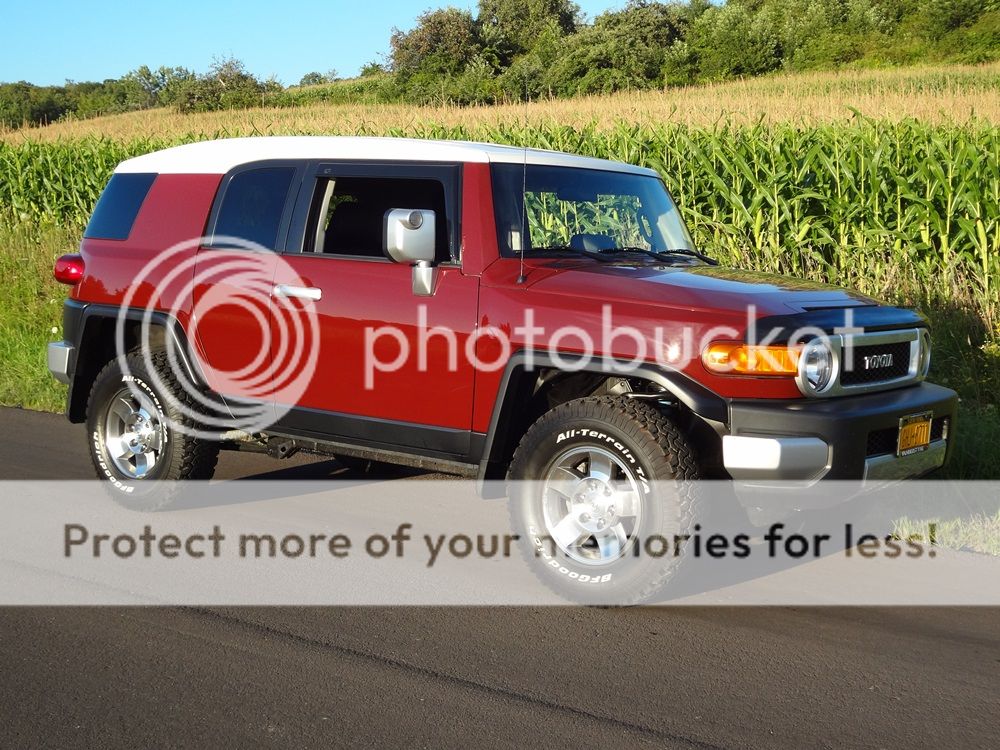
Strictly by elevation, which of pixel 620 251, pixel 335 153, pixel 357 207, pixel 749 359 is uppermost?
pixel 335 153

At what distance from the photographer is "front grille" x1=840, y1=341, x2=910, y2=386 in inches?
194

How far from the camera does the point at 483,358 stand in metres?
5.20

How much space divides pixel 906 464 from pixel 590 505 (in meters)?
1.40

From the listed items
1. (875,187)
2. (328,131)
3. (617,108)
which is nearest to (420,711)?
(875,187)

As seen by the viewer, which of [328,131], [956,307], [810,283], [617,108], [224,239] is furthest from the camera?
[328,131]

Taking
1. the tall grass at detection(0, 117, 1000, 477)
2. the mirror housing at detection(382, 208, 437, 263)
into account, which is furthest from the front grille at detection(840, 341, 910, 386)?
the tall grass at detection(0, 117, 1000, 477)

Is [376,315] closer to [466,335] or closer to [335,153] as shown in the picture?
[466,335]

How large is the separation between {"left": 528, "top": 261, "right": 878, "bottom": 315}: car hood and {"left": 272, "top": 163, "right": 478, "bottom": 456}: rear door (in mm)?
467

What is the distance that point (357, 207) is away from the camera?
583 cm

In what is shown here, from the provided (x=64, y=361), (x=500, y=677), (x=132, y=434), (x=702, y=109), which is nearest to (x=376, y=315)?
(x=132, y=434)

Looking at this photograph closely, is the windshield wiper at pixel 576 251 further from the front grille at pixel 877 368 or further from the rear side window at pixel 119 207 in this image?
the rear side window at pixel 119 207

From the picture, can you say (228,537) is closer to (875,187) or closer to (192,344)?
(192,344)

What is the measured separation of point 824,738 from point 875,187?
8491mm

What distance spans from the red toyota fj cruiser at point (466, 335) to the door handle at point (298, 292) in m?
0.01
